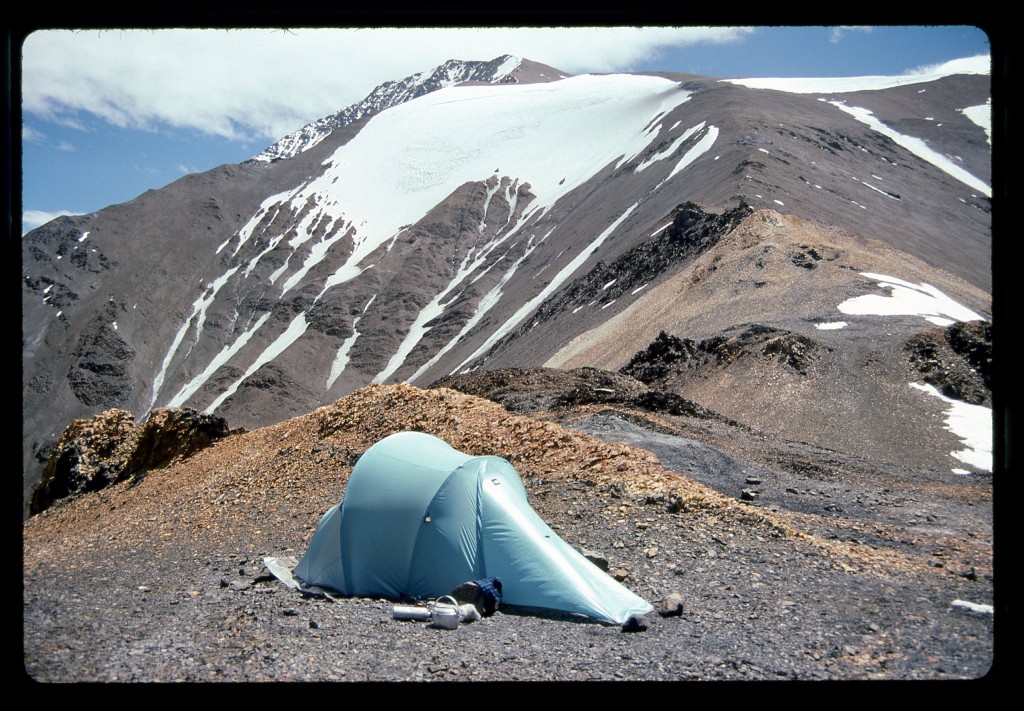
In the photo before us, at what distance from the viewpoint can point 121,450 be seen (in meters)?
18.0

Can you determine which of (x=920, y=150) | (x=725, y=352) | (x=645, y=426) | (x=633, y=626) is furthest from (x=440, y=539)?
(x=920, y=150)

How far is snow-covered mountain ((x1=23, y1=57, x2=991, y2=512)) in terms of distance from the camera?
3709 centimetres

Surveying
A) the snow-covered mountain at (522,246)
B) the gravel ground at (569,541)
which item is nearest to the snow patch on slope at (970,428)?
the snow-covered mountain at (522,246)

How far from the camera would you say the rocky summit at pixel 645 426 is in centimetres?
712

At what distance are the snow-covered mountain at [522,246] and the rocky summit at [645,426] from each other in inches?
14.2

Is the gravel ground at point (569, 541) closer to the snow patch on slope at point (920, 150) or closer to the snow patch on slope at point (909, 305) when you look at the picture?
the snow patch on slope at point (909, 305)

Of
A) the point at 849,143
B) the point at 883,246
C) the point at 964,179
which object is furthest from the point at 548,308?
the point at 964,179

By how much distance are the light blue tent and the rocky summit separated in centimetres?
41

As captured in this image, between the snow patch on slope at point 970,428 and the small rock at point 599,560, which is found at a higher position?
the small rock at point 599,560

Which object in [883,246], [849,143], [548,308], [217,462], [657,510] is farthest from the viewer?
[849,143]

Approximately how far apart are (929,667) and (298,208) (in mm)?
113855

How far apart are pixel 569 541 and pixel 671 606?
263 centimetres
